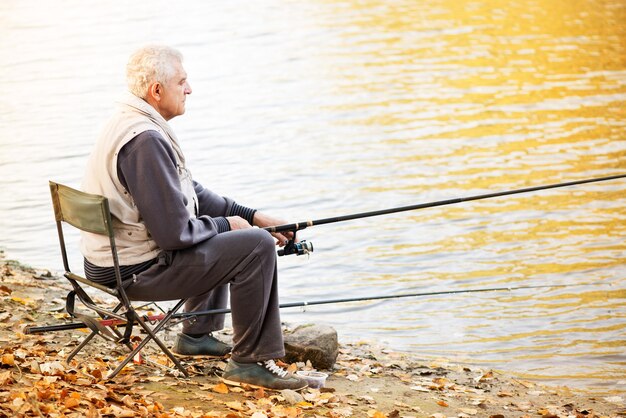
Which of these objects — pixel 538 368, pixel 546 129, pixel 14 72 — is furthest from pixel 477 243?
pixel 14 72

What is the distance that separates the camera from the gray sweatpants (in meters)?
4.49

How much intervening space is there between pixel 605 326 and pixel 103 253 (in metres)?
3.91

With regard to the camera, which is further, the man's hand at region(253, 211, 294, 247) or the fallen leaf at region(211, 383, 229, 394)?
the man's hand at region(253, 211, 294, 247)

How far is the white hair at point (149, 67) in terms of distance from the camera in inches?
179

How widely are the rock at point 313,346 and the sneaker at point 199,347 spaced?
36 cm

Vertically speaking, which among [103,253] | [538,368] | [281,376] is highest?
[103,253]

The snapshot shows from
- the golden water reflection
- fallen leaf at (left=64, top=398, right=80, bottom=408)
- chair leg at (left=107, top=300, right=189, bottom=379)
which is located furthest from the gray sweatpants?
the golden water reflection

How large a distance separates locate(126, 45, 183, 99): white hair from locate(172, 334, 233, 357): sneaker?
1.43 m

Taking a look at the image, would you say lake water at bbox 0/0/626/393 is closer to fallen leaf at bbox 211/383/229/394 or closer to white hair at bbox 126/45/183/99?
fallen leaf at bbox 211/383/229/394

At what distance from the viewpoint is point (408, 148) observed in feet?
39.7

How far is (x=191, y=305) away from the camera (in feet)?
17.1

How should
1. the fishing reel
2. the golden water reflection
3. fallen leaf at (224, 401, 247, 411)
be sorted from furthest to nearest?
1. the golden water reflection
2. the fishing reel
3. fallen leaf at (224, 401, 247, 411)

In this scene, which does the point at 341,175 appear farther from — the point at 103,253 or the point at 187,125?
the point at 103,253

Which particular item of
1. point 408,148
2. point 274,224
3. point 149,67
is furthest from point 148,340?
point 408,148
